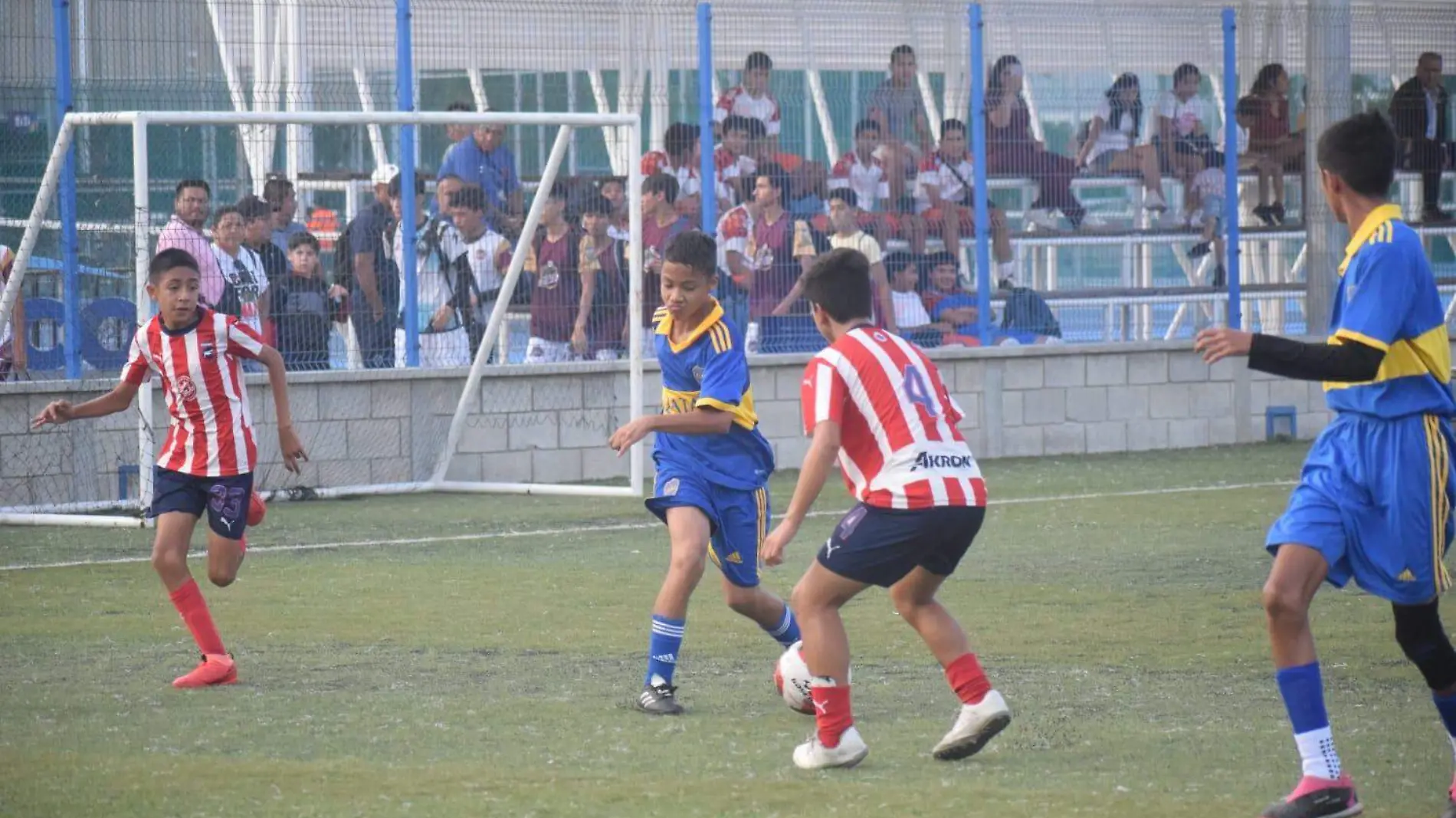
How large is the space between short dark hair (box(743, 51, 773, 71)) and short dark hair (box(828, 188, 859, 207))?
1.03 m

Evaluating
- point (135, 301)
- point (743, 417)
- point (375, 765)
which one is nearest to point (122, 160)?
point (135, 301)

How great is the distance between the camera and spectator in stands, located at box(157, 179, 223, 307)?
1255 centimetres

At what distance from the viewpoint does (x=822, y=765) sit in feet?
19.2

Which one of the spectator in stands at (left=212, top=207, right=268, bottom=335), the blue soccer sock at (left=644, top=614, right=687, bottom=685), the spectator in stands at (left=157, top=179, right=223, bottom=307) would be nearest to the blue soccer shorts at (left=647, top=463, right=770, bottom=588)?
the blue soccer sock at (left=644, top=614, right=687, bottom=685)

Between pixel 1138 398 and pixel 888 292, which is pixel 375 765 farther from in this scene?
pixel 1138 398

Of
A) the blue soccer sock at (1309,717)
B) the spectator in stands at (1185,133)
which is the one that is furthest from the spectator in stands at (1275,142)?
the blue soccer sock at (1309,717)

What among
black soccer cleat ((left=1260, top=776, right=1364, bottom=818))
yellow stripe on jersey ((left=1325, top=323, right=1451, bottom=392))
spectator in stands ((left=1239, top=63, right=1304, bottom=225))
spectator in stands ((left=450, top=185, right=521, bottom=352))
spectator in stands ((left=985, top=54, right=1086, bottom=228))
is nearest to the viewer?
black soccer cleat ((left=1260, top=776, right=1364, bottom=818))

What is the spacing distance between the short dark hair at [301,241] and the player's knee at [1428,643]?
9276 mm

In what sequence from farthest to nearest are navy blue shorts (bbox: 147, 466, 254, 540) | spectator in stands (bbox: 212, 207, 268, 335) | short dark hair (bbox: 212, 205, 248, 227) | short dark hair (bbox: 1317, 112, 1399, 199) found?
short dark hair (bbox: 212, 205, 248, 227), spectator in stands (bbox: 212, 207, 268, 335), navy blue shorts (bbox: 147, 466, 254, 540), short dark hair (bbox: 1317, 112, 1399, 199)

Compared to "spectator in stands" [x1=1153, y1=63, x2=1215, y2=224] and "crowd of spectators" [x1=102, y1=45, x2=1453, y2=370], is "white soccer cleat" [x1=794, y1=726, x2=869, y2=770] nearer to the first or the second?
"crowd of spectators" [x1=102, y1=45, x2=1453, y2=370]

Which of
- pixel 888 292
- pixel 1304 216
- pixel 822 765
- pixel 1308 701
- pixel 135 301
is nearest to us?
pixel 1308 701

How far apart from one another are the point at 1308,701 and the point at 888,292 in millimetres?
10637

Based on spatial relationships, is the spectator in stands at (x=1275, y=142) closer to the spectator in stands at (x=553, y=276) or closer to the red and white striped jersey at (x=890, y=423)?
the spectator in stands at (x=553, y=276)

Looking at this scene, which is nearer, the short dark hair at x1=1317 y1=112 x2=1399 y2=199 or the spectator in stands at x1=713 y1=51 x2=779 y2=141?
the short dark hair at x1=1317 y1=112 x2=1399 y2=199
